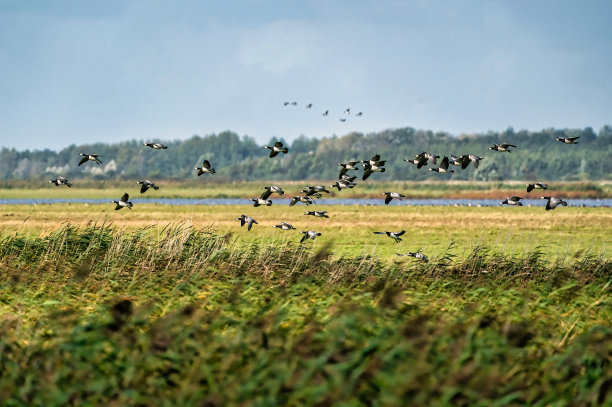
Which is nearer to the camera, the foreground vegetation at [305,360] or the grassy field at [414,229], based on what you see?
the foreground vegetation at [305,360]

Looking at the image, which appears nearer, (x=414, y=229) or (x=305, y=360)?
(x=305, y=360)

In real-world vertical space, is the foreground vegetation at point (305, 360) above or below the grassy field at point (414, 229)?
above

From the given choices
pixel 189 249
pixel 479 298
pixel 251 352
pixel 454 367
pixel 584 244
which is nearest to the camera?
pixel 454 367

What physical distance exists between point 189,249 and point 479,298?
10.2 m

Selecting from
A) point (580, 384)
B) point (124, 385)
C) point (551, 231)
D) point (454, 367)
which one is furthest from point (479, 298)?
point (551, 231)

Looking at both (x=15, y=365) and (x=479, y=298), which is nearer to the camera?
(x=15, y=365)

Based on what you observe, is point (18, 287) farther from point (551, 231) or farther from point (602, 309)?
point (551, 231)

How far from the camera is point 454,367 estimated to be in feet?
37.1

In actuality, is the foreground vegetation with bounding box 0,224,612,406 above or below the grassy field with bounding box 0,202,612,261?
above

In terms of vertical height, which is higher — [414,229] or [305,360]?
[305,360]

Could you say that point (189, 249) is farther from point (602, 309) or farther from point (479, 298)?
point (602, 309)

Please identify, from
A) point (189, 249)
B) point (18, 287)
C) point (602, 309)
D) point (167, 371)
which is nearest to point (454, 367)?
point (167, 371)

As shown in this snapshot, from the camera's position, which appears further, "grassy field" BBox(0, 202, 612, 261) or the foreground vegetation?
"grassy field" BBox(0, 202, 612, 261)

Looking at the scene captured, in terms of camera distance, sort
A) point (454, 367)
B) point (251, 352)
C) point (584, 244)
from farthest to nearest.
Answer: point (584, 244)
point (251, 352)
point (454, 367)
